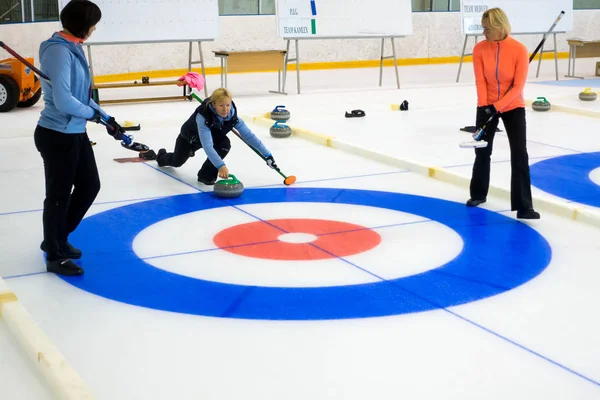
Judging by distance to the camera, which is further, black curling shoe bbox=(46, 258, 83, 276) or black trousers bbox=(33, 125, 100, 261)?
black curling shoe bbox=(46, 258, 83, 276)

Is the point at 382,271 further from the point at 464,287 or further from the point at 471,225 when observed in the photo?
the point at 471,225

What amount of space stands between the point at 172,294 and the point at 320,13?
9.54 m

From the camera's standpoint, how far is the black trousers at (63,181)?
13.0ft

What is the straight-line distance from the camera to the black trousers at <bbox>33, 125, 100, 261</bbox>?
396cm

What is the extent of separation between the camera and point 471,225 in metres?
5.17

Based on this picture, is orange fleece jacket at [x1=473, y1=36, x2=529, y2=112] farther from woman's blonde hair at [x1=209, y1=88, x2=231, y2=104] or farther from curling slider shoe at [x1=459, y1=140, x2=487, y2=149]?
woman's blonde hair at [x1=209, y1=88, x2=231, y2=104]

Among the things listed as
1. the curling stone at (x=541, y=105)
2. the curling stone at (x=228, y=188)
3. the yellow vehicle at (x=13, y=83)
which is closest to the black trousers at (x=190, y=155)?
the curling stone at (x=228, y=188)

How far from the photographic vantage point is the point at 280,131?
847cm

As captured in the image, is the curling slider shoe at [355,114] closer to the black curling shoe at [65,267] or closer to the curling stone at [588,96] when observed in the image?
the curling stone at [588,96]

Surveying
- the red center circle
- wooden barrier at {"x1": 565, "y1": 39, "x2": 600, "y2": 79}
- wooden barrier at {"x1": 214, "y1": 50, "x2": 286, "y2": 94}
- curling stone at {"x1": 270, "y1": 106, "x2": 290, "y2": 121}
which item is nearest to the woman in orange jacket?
the red center circle

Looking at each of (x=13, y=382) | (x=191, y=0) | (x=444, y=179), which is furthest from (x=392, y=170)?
(x=191, y=0)

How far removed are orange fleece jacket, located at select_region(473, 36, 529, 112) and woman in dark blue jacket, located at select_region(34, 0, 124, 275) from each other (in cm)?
247

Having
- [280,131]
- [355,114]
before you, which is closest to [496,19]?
[280,131]

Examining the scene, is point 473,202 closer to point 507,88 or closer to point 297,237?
point 507,88
